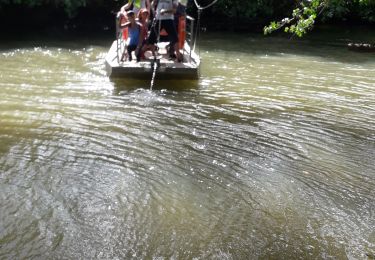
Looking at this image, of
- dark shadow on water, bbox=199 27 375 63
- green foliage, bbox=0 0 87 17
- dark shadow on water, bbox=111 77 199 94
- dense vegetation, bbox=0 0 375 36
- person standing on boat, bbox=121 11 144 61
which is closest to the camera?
dark shadow on water, bbox=111 77 199 94

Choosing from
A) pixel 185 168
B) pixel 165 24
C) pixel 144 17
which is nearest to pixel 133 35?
pixel 144 17

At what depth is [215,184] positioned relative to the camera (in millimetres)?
5570

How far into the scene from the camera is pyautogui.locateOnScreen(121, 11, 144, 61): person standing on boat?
10.3 m

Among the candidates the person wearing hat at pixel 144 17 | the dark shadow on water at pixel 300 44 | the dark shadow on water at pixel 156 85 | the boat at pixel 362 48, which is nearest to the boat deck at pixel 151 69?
the dark shadow on water at pixel 156 85

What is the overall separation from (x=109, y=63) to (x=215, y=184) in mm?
5627

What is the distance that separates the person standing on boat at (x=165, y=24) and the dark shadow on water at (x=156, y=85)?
2.55 ft

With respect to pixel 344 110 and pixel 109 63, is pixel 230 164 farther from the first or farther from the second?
pixel 109 63

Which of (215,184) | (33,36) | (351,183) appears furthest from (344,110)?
(33,36)

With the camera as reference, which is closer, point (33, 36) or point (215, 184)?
point (215, 184)

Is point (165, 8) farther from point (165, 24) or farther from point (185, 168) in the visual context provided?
point (185, 168)

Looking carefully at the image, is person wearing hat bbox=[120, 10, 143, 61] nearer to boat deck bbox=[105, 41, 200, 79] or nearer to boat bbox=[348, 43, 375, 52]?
boat deck bbox=[105, 41, 200, 79]

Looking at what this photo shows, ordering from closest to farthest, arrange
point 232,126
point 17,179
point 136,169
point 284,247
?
point 284,247, point 17,179, point 136,169, point 232,126

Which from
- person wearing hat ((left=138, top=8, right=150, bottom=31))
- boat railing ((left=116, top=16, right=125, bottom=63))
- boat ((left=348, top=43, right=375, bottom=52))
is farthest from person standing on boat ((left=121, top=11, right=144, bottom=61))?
boat ((left=348, top=43, right=375, bottom=52))

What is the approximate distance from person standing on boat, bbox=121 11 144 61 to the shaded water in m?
0.86
